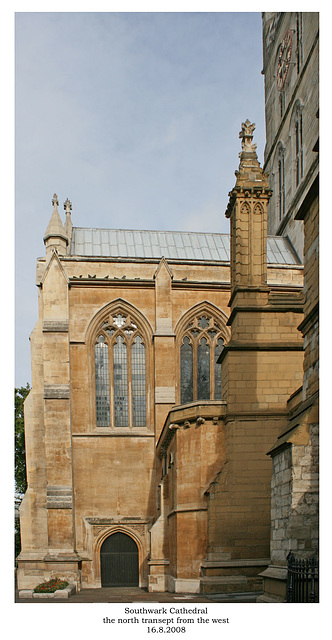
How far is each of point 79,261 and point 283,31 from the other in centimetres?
1526

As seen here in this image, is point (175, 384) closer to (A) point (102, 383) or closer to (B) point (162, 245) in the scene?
(A) point (102, 383)

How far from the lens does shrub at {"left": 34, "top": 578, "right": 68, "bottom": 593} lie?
67.4 ft

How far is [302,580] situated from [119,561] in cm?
1590

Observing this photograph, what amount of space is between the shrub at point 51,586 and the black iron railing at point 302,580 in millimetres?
11899

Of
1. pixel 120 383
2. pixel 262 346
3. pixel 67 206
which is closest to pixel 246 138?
pixel 262 346

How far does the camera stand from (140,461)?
25.4m

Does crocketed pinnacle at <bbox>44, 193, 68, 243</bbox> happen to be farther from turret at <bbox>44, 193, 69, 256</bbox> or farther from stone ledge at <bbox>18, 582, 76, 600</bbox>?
stone ledge at <bbox>18, 582, 76, 600</bbox>

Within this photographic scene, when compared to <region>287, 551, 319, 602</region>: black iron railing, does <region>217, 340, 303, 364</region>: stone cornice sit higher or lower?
higher

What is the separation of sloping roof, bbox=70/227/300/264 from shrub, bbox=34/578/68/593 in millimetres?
12638

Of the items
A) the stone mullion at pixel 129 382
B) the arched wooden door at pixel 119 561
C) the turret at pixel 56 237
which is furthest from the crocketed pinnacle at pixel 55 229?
the arched wooden door at pixel 119 561

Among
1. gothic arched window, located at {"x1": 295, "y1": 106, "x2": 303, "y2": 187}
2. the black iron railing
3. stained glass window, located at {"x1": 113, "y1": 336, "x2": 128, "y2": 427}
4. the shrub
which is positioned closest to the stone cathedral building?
stained glass window, located at {"x1": 113, "y1": 336, "x2": 128, "y2": 427}

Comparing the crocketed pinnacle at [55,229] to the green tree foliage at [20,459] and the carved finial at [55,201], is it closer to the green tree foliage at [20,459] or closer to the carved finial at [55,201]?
the carved finial at [55,201]

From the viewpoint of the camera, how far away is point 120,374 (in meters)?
26.6

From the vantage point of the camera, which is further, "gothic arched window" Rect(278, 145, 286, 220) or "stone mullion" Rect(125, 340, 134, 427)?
"gothic arched window" Rect(278, 145, 286, 220)
